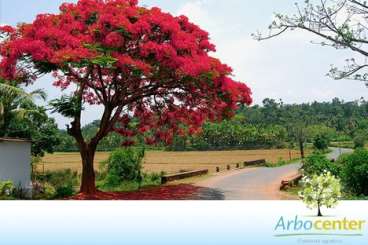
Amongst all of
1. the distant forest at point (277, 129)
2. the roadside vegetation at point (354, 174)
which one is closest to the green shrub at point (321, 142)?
the distant forest at point (277, 129)

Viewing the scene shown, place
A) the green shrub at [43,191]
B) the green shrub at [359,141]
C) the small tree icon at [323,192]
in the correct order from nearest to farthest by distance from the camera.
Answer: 1. the small tree icon at [323,192]
2. the green shrub at [43,191]
3. the green shrub at [359,141]

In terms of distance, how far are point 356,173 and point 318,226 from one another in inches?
127

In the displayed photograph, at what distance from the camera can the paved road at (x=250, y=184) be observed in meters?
12.6

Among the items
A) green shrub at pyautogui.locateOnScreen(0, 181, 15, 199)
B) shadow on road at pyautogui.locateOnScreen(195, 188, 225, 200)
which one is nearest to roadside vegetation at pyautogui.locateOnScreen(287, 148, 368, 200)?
shadow on road at pyautogui.locateOnScreen(195, 188, 225, 200)

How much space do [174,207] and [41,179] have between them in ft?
17.5

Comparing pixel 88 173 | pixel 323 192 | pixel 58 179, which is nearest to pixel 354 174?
pixel 323 192

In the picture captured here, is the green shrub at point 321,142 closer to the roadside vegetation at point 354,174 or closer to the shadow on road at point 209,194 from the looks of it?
the roadside vegetation at point 354,174

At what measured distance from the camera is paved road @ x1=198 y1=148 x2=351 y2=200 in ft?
41.5

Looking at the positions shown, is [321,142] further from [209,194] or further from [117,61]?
[117,61]

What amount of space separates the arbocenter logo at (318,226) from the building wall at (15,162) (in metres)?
6.17

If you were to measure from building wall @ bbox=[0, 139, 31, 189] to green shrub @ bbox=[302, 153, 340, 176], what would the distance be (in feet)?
19.3

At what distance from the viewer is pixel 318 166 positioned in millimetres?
12531

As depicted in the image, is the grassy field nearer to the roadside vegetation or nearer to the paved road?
the paved road

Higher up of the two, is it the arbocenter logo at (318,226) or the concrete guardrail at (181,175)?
the concrete guardrail at (181,175)
